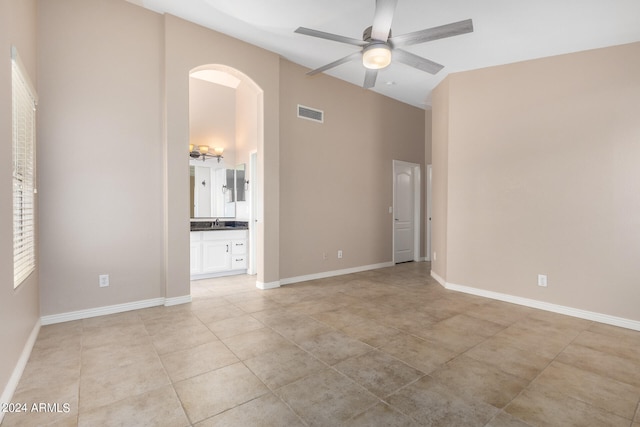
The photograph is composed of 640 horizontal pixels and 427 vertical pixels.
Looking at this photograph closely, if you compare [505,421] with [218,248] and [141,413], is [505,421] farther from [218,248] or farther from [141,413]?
[218,248]

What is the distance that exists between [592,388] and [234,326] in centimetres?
282

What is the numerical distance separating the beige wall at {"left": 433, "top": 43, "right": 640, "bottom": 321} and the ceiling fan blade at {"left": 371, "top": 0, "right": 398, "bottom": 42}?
2.17m

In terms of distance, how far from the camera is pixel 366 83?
11.8 feet

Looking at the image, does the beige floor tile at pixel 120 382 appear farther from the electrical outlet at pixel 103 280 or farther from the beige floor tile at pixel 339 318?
the beige floor tile at pixel 339 318

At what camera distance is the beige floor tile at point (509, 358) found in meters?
2.24

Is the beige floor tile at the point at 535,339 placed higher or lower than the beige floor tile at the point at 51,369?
lower

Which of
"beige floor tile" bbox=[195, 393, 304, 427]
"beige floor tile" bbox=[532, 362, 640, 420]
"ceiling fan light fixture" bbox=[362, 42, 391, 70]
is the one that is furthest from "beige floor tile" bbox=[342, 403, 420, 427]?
"ceiling fan light fixture" bbox=[362, 42, 391, 70]

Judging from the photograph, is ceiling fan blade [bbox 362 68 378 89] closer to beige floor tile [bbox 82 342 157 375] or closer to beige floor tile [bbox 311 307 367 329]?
beige floor tile [bbox 311 307 367 329]

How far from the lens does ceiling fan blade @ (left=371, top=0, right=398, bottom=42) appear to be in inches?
90.3

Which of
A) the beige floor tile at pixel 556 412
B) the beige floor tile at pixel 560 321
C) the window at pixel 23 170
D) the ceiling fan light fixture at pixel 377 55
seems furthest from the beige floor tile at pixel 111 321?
the beige floor tile at pixel 560 321

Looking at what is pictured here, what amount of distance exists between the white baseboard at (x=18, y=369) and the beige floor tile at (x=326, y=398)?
155 cm

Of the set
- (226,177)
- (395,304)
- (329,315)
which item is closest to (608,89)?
(395,304)

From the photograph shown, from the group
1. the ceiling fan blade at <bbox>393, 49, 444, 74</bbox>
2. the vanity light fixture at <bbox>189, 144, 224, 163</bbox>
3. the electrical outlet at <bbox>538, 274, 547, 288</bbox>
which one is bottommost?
the electrical outlet at <bbox>538, 274, 547, 288</bbox>

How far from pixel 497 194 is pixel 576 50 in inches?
69.6
